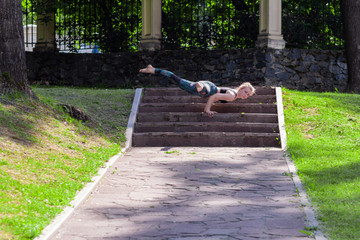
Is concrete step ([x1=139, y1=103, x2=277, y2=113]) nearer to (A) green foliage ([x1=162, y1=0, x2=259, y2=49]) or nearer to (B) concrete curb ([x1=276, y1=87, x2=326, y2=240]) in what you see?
(B) concrete curb ([x1=276, y1=87, x2=326, y2=240])

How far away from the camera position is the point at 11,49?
902 centimetres

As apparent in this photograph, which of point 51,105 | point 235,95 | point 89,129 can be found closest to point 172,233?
point 89,129

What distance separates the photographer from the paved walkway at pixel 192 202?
15.8 feet

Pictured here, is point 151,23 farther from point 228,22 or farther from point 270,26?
point 270,26

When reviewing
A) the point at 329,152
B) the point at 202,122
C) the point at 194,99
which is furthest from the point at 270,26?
the point at 329,152

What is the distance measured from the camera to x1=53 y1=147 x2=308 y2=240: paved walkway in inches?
189

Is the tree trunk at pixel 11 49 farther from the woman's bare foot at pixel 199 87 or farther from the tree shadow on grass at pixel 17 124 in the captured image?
the woman's bare foot at pixel 199 87

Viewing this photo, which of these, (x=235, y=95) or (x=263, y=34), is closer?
(x=235, y=95)

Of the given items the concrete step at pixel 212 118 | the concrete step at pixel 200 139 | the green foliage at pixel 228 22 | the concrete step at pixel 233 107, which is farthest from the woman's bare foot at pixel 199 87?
the green foliage at pixel 228 22

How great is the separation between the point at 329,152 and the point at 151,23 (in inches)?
345

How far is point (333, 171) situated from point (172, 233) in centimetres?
320

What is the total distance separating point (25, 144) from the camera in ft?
23.4

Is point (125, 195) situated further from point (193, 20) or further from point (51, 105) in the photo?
point (193, 20)

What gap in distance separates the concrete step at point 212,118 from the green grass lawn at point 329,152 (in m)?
0.49
